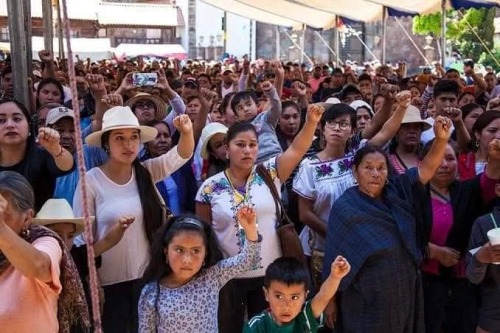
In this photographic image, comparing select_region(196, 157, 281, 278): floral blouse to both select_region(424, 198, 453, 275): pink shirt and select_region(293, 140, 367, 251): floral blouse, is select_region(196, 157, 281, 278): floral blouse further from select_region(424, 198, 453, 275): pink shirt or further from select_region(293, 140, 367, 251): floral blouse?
select_region(424, 198, 453, 275): pink shirt

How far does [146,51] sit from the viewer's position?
28469 mm

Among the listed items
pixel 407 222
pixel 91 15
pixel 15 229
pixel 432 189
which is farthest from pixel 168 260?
pixel 91 15

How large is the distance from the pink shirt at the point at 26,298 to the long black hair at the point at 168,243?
582 mm

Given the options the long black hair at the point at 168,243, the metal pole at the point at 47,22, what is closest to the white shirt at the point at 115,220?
the long black hair at the point at 168,243

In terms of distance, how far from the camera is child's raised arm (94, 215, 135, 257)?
3.16 m

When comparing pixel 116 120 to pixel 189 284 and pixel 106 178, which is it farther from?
pixel 189 284

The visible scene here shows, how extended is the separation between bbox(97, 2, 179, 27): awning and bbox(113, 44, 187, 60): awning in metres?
0.96

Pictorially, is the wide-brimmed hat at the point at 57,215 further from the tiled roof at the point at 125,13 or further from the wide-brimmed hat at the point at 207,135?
the tiled roof at the point at 125,13

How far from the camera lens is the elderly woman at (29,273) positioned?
2322 millimetres

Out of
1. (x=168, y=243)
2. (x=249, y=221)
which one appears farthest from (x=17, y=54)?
(x=249, y=221)

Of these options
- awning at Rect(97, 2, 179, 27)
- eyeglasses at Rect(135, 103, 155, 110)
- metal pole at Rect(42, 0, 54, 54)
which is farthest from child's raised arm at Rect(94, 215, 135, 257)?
awning at Rect(97, 2, 179, 27)

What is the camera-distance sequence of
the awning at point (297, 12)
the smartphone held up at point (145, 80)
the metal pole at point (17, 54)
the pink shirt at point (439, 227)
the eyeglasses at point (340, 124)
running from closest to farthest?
the pink shirt at point (439, 227) < the eyeglasses at point (340, 124) < the metal pole at point (17, 54) < the smartphone held up at point (145, 80) < the awning at point (297, 12)

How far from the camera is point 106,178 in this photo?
3.45 metres

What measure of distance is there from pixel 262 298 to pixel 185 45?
121ft
